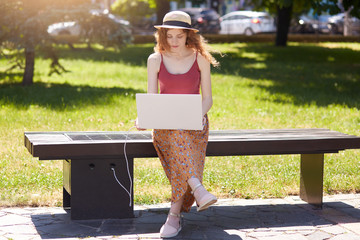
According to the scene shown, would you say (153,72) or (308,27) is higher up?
(153,72)

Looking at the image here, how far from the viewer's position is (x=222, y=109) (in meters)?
11.2

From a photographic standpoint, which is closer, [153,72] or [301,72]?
[153,72]

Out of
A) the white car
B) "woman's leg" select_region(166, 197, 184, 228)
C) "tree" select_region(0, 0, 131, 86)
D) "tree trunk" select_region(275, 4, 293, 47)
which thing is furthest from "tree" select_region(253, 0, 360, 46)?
"woman's leg" select_region(166, 197, 184, 228)

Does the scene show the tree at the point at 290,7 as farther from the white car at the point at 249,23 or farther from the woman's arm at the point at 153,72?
the woman's arm at the point at 153,72

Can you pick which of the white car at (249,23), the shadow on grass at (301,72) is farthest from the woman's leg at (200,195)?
the white car at (249,23)

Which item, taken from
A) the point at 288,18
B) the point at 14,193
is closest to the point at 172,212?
the point at 14,193

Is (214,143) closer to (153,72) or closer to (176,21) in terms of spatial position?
(153,72)

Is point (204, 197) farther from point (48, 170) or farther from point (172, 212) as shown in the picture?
point (48, 170)

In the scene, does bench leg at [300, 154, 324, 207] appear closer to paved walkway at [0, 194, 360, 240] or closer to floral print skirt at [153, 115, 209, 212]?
paved walkway at [0, 194, 360, 240]

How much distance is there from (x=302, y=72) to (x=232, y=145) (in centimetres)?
1230

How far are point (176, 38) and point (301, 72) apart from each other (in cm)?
1247


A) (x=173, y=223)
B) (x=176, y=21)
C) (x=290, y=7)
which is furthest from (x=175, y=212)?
(x=290, y=7)

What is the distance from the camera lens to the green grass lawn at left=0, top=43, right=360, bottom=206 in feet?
20.8

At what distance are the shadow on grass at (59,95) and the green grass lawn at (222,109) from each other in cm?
2
